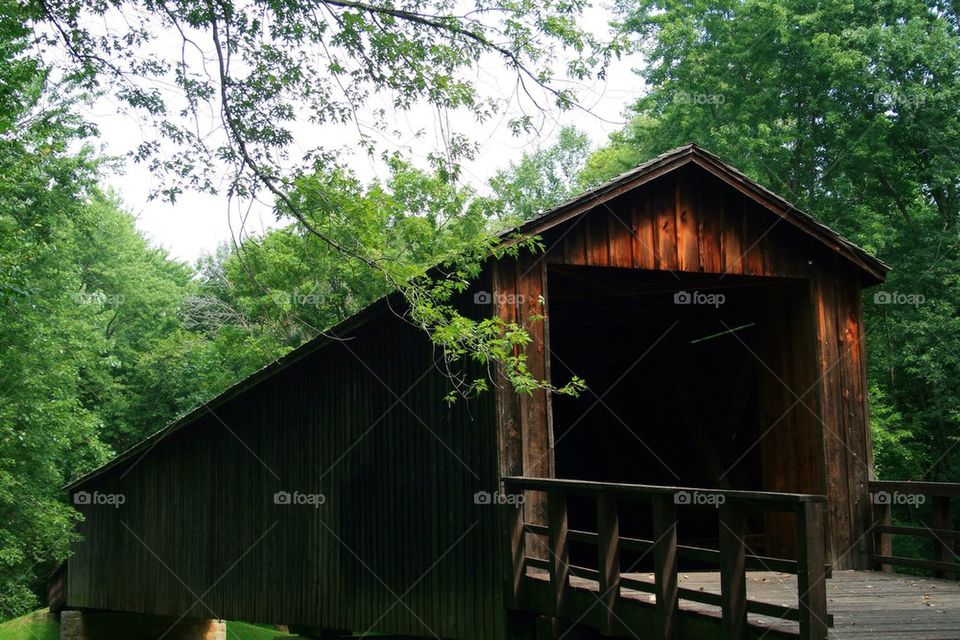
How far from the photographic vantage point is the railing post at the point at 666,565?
20.4 feet

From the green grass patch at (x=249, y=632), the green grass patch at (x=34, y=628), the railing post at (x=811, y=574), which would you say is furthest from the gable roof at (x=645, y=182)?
the green grass patch at (x=249, y=632)

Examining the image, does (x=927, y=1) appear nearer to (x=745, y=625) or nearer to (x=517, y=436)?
(x=517, y=436)

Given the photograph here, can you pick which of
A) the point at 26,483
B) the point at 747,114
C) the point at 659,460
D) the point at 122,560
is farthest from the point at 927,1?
the point at 26,483

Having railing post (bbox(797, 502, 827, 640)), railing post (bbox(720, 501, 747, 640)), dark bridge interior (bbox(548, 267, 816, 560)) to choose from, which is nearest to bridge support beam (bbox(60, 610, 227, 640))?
dark bridge interior (bbox(548, 267, 816, 560))

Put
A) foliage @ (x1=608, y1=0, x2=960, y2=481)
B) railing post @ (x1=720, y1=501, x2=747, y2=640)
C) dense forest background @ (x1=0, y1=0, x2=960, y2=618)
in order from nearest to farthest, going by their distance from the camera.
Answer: railing post @ (x1=720, y1=501, x2=747, y2=640), dense forest background @ (x1=0, y1=0, x2=960, y2=618), foliage @ (x1=608, y1=0, x2=960, y2=481)

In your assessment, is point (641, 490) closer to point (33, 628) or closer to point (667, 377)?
point (667, 377)

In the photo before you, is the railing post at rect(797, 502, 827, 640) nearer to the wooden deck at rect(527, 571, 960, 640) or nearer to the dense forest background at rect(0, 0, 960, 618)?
the wooden deck at rect(527, 571, 960, 640)

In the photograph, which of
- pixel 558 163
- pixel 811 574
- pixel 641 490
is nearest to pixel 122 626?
pixel 641 490

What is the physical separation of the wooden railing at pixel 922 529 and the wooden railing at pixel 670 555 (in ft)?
8.27

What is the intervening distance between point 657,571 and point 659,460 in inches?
247

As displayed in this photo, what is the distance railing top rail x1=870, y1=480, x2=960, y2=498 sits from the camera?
8375 mm

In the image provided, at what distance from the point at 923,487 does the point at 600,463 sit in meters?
5.27

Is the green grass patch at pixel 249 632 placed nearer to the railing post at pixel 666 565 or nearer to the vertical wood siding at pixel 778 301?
the vertical wood siding at pixel 778 301

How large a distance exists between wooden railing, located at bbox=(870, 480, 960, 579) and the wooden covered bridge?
3cm
